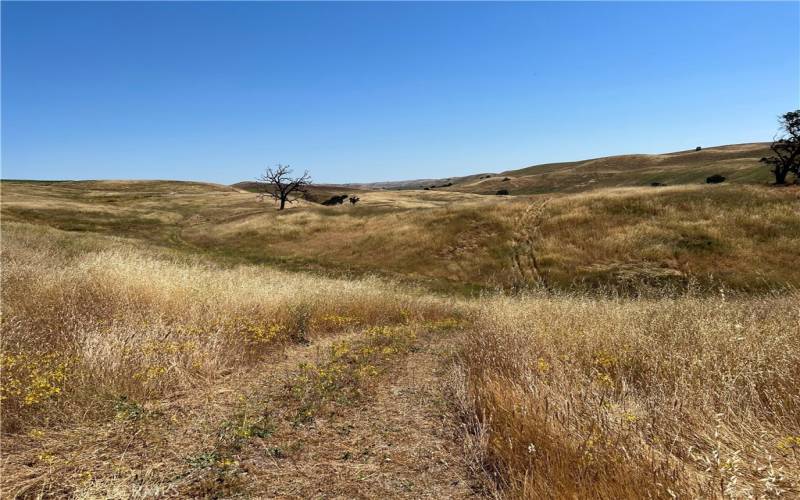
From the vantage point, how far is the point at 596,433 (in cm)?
407

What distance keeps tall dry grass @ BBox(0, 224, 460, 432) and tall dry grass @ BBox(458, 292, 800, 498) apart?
15.0ft

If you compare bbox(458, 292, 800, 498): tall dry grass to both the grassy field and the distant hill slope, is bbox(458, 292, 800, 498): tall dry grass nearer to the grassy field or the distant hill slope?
the grassy field

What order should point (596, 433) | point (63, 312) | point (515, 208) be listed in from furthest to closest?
point (515, 208), point (63, 312), point (596, 433)

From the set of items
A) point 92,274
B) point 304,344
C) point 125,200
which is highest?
point 125,200

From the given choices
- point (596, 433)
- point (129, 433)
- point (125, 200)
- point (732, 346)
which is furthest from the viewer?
point (125, 200)

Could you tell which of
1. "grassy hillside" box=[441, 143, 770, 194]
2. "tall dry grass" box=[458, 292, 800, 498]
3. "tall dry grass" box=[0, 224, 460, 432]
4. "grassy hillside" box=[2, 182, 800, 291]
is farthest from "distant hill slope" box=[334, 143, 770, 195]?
"tall dry grass" box=[0, 224, 460, 432]

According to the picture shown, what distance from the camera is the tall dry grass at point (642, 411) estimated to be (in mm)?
3387

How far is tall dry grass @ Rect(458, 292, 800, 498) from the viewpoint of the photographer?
3387 mm

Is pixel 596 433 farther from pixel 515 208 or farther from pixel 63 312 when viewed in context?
pixel 515 208

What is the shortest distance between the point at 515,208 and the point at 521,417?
3879 cm

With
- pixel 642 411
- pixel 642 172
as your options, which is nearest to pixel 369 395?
pixel 642 411

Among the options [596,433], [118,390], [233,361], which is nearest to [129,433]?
[118,390]

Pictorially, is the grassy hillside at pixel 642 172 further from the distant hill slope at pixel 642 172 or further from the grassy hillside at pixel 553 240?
the grassy hillside at pixel 553 240

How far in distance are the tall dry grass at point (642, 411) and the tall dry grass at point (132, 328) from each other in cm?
459
